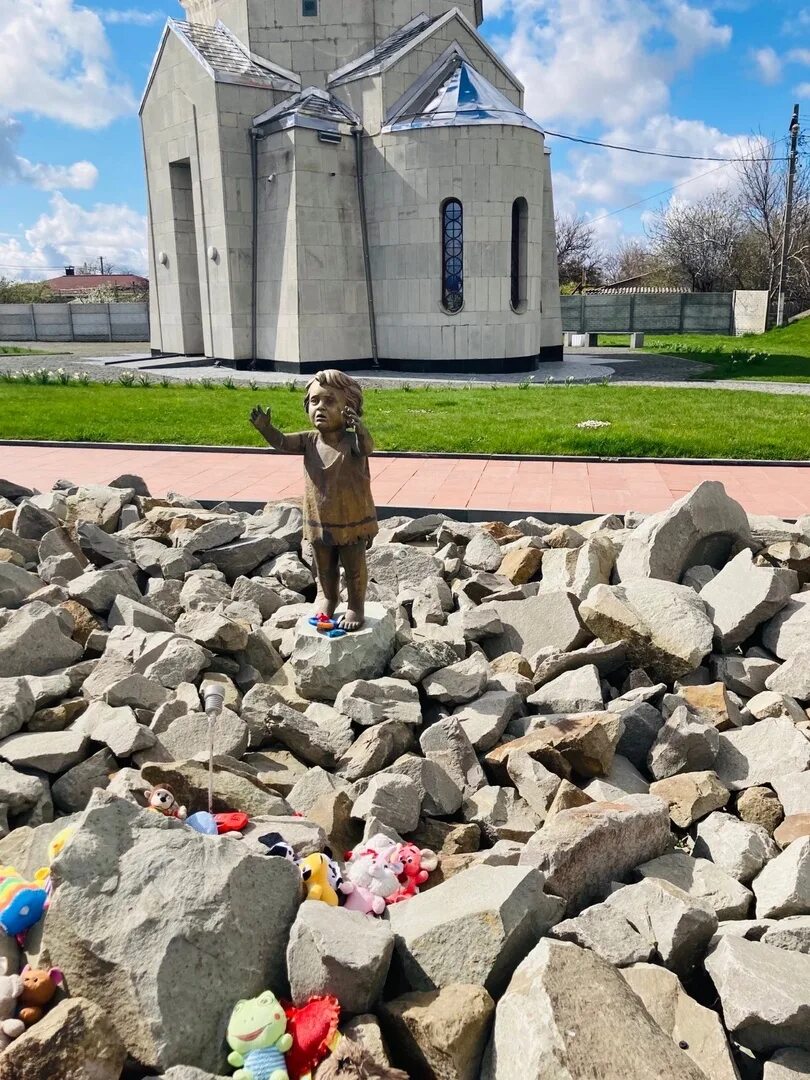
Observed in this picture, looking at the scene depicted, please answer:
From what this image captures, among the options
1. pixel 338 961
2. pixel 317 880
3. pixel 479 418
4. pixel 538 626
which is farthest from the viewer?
pixel 479 418

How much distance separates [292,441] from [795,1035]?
3.39 metres

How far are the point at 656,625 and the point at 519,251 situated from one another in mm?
17710

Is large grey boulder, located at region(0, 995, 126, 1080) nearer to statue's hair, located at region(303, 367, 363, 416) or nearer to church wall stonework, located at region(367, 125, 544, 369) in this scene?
statue's hair, located at region(303, 367, 363, 416)

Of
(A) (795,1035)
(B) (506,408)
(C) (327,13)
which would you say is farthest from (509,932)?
(C) (327,13)

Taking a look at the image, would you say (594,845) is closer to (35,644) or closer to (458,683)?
(458,683)

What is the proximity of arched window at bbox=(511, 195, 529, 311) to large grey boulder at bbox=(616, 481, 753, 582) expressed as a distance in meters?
15.9

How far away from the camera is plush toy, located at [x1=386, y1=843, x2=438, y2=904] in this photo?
315cm

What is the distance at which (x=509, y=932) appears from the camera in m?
2.54

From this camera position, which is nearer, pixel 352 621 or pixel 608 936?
pixel 608 936

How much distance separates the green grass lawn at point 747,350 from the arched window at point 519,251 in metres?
4.76

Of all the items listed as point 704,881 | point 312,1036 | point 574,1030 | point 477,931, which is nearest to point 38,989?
point 312,1036

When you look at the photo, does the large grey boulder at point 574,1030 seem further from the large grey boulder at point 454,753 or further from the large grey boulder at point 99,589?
the large grey boulder at point 99,589

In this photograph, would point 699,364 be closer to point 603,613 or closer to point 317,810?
point 603,613

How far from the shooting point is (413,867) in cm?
325
